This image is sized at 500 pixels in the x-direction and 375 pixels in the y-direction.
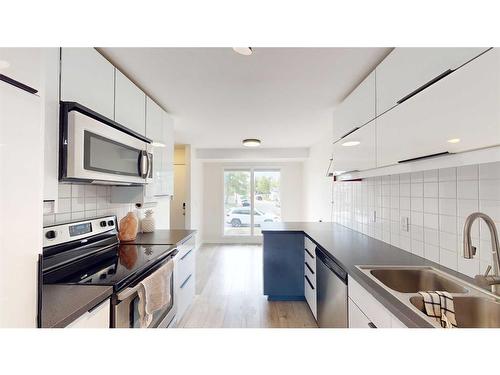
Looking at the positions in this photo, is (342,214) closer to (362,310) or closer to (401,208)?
(401,208)

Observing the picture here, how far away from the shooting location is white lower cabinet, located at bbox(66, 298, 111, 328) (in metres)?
0.93

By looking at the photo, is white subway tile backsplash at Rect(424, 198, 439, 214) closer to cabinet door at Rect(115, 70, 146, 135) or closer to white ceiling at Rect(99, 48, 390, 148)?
white ceiling at Rect(99, 48, 390, 148)

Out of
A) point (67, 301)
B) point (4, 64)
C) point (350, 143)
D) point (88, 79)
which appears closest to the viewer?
point (4, 64)

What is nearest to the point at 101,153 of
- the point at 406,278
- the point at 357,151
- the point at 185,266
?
the point at 185,266

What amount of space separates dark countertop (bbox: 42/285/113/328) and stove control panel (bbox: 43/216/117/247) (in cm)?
44

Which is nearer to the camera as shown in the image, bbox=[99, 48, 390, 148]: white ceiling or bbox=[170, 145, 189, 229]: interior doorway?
bbox=[99, 48, 390, 148]: white ceiling

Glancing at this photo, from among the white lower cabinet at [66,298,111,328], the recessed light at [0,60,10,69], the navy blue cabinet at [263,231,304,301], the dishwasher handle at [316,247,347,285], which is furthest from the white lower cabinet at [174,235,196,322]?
the recessed light at [0,60,10,69]

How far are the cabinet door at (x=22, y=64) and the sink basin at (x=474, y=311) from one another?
1.60m

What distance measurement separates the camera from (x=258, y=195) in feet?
20.2

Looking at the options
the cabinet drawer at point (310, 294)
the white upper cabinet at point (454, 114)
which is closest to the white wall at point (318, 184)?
the cabinet drawer at point (310, 294)

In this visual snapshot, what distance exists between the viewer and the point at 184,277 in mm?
2398

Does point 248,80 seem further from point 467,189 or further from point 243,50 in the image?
point 467,189

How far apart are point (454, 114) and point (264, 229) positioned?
7.14 ft
